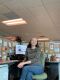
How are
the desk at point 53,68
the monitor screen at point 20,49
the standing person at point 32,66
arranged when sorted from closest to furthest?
1. the standing person at point 32,66
2. the desk at point 53,68
3. the monitor screen at point 20,49

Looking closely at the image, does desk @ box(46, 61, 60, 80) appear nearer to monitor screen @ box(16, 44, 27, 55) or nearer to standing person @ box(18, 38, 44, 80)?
monitor screen @ box(16, 44, 27, 55)

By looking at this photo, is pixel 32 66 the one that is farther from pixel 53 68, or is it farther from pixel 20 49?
pixel 20 49

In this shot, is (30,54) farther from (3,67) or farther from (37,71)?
(3,67)

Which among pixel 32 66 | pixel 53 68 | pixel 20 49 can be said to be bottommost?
pixel 53 68

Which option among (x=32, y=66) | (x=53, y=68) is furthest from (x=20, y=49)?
(x=32, y=66)

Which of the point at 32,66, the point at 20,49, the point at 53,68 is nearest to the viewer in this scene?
the point at 32,66

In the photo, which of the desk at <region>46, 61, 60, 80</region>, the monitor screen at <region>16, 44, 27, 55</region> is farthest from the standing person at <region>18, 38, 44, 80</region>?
the monitor screen at <region>16, 44, 27, 55</region>

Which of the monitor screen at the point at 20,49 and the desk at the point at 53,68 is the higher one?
the monitor screen at the point at 20,49

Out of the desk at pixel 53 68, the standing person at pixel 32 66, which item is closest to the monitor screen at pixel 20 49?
the desk at pixel 53 68

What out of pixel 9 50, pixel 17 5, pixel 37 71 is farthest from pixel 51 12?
pixel 37 71

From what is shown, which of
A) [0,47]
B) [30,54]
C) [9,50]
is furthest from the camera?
[9,50]

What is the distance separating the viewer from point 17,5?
3467 mm

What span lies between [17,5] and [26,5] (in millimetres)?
181

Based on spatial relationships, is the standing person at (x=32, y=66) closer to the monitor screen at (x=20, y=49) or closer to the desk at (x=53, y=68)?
the desk at (x=53, y=68)
